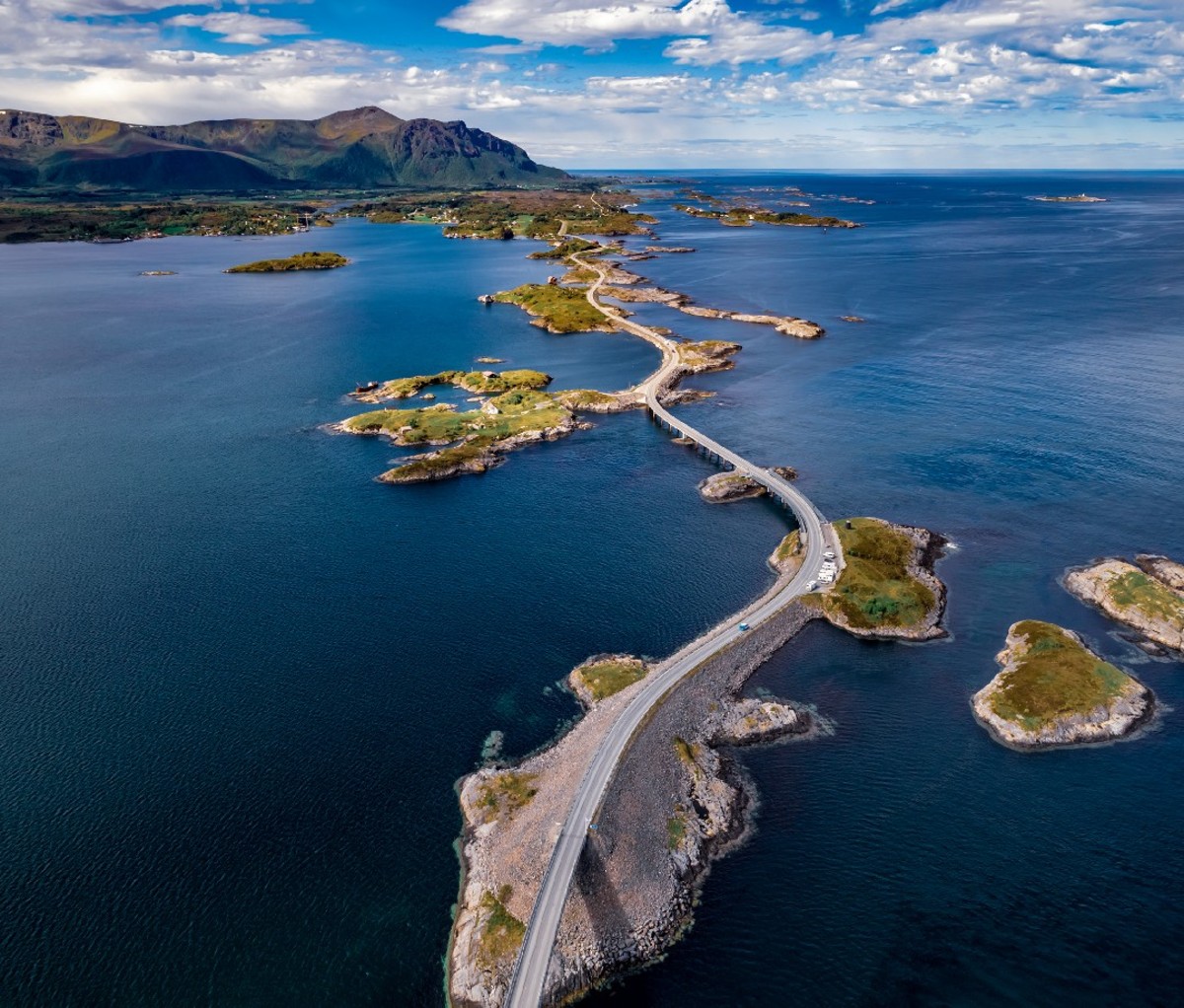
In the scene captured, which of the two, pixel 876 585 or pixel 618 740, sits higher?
pixel 876 585

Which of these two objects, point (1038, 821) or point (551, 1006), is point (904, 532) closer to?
point (1038, 821)

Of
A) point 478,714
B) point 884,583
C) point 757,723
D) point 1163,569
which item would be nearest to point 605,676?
point 478,714

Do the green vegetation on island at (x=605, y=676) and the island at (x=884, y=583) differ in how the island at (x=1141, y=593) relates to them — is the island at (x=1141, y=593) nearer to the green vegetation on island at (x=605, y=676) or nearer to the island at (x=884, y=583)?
the island at (x=884, y=583)

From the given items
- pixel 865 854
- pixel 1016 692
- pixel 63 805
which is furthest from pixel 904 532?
pixel 63 805

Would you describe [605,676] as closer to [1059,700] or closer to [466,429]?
[1059,700]

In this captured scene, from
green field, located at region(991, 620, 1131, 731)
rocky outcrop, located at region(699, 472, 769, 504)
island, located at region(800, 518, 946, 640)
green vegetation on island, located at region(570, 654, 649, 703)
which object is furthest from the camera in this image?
rocky outcrop, located at region(699, 472, 769, 504)

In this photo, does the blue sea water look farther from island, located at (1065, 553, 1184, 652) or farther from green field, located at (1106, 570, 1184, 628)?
green field, located at (1106, 570, 1184, 628)

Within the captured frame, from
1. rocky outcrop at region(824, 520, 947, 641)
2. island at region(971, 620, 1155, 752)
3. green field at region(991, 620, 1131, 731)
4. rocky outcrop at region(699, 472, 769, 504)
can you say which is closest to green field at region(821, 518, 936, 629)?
rocky outcrop at region(824, 520, 947, 641)

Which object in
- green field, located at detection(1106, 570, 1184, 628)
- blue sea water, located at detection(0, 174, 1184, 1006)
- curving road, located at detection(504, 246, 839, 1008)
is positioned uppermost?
green field, located at detection(1106, 570, 1184, 628)
